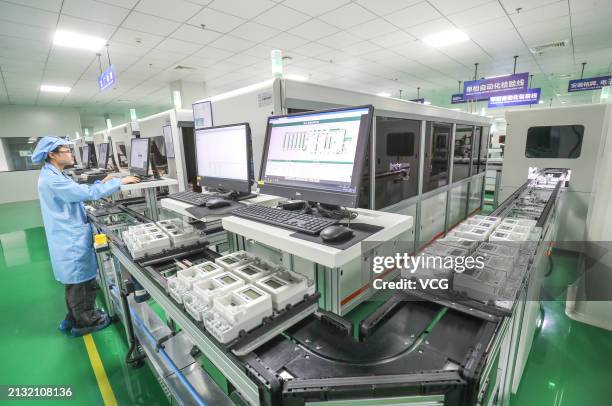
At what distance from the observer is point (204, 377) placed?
154cm

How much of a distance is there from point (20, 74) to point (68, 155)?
6450 millimetres

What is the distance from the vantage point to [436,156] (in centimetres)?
386

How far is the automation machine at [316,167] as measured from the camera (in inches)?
41.2

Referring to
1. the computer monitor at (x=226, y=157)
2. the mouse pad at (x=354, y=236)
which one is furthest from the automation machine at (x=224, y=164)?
the mouse pad at (x=354, y=236)

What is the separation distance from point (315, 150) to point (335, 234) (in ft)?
1.46

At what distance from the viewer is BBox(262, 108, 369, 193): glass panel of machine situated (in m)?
1.09

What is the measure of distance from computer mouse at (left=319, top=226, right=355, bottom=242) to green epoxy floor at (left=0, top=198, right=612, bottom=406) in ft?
5.81

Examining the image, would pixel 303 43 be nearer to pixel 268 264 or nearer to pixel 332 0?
pixel 332 0

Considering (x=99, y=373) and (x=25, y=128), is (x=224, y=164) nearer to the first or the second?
(x=99, y=373)

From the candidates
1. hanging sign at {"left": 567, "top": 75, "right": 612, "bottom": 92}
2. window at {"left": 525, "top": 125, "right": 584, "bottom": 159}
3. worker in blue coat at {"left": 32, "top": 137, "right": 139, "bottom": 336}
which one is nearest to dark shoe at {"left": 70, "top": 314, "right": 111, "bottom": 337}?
worker in blue coat at {"left": 32, "top": 137, "right": 139, "bottom": 336}

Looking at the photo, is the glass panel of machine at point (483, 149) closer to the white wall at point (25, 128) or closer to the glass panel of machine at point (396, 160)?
the glass panel of machine at point (396, 160)

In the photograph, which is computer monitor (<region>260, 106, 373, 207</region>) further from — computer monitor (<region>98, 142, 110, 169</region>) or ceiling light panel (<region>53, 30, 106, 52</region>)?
ceiling light panel (<region>53, 30, 106, 52</region>)

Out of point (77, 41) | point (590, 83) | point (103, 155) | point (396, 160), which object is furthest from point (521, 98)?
point (77, 41)

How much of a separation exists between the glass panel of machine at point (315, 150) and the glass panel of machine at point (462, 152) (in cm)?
380
